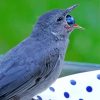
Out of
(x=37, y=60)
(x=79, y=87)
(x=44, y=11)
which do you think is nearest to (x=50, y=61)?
(x=37, y=60)

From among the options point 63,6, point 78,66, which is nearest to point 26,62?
point 78,66

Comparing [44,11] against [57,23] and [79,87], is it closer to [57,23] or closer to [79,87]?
[57,23]

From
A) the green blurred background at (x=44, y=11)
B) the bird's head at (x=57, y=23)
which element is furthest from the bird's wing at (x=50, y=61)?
the green blurred background at (x=44, y=11)

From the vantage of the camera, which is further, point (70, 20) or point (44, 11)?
point (44, 11)

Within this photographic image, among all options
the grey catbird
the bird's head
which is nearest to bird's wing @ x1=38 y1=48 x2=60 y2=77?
the grey catbird

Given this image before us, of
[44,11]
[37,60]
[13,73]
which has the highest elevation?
[44,11]

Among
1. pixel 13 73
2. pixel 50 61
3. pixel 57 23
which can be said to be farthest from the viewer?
pixel 57 23

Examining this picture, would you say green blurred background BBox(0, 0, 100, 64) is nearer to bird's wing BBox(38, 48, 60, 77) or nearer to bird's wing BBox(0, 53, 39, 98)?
bird's wing BBox(38, 48, 60, 77)
